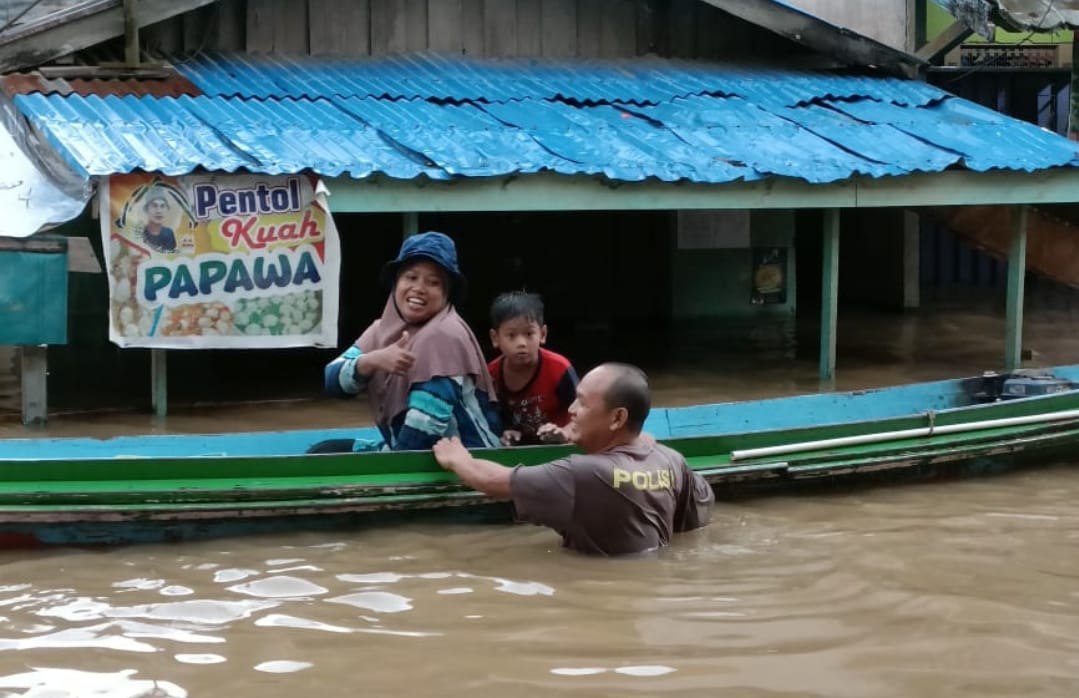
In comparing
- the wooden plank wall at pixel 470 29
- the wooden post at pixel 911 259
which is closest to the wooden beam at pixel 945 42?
the wooden plank wall at pixel 470 29

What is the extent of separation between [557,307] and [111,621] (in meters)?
9.99

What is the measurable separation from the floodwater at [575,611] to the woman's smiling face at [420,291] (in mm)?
1136

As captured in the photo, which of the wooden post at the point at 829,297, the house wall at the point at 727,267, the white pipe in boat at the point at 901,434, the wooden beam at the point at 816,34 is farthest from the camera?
the house wall at the point at 727,267

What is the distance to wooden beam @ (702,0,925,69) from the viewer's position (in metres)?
13.4

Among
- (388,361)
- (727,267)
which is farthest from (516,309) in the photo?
(727,267)

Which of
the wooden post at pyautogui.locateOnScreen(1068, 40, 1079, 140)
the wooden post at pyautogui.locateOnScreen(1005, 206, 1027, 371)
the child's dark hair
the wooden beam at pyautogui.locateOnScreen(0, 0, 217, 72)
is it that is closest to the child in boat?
the child's dark hair

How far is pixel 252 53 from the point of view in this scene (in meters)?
12.5

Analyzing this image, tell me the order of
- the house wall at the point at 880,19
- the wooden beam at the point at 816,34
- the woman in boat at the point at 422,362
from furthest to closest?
the house wall at the point at 880,19, the wooden beam at the point at 816,34, the woman in boat at the point at 422,362

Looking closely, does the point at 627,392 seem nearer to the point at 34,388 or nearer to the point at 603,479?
the point at 603,479

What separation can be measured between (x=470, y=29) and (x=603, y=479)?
7.79 meters

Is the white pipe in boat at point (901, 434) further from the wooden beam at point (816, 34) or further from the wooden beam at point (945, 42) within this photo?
the wooden beam at point (945, 42)

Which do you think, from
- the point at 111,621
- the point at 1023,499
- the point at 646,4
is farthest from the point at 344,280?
the point at 111,621

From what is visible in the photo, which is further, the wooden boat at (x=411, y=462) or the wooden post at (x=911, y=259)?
the wooden post at (x=911, y=259)

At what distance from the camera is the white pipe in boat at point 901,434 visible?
7.99 metres
